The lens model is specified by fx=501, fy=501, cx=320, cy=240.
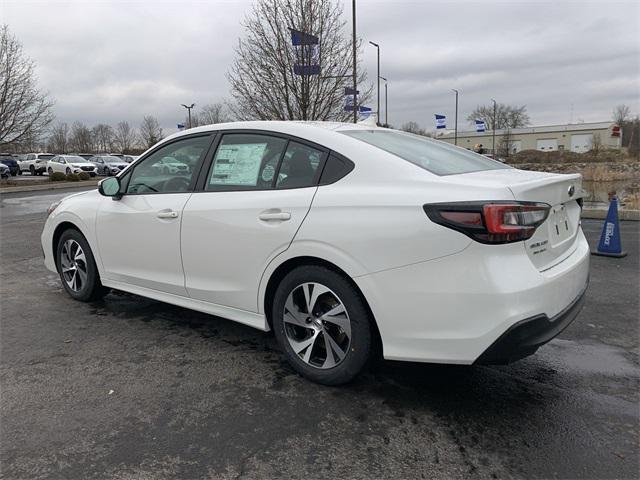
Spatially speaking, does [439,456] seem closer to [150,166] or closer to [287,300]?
[287,300]

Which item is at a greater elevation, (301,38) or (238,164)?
(301,38)

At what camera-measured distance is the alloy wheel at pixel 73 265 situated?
477 centimetres

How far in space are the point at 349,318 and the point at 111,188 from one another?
2.53 meters

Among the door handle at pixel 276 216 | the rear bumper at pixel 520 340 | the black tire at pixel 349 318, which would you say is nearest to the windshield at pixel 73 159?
the door handle at pixel 276 216

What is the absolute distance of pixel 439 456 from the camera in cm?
241

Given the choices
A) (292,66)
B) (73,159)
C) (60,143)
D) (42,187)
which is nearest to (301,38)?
(292,66)

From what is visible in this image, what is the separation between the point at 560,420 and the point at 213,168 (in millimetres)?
2760

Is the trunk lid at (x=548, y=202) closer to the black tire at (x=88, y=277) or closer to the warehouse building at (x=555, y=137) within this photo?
the black tire at (x=88, y=277)

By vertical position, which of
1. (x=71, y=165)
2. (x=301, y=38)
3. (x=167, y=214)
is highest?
(x=301, y=38)

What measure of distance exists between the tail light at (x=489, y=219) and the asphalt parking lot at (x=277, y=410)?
103 centimetres

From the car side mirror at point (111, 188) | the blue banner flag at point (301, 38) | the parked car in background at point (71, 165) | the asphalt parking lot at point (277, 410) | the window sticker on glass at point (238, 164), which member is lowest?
the asphalt parking lot at point (277, 410)

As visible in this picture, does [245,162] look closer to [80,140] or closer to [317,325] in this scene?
[317,325]

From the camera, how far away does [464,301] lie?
98.7 inches

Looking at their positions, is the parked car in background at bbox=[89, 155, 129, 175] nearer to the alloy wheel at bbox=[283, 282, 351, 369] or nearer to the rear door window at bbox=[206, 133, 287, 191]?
the rear door window at bbox=[206, 133, 287, 191]
